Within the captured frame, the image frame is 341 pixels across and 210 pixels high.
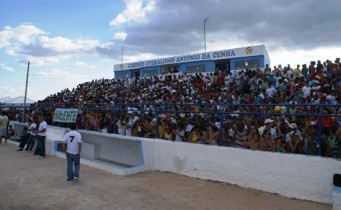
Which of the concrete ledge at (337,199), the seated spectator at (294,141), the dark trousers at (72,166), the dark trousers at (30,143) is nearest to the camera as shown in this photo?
the concrete ledge at (337,199)

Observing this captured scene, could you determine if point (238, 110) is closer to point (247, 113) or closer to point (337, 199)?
point (247, 113)

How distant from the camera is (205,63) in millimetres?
25641

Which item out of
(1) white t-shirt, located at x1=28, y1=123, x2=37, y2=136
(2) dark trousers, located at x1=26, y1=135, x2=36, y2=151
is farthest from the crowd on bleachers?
(2) dark trousers, located at x1=26, y1=135, x2=36, y2=151

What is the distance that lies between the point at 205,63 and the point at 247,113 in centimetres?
1819

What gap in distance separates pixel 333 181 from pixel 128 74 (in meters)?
28.2

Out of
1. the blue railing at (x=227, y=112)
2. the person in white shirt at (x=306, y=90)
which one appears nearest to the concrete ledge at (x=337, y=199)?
the blue railing at (x=227, y=112)

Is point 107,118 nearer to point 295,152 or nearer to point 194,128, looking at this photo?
point 194,128

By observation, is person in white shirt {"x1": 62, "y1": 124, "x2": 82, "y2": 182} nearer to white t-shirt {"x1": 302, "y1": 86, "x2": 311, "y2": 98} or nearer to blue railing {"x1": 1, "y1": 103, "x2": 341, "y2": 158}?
blue railing {"x1": 1, "y1": 103, "x2": 341, "y2": 158}

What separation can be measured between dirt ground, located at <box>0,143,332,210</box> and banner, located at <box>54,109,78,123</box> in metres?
4.42

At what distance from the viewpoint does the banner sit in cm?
1388

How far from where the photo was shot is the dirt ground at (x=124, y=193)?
6430 mm

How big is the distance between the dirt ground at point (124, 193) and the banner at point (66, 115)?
442 cm

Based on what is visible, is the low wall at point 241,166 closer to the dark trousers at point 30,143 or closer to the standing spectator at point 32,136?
the standing spectator at point 32,136

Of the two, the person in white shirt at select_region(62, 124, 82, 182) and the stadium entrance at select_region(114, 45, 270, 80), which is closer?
the person in white shirt at select_region(62, 124, 82, 182)
